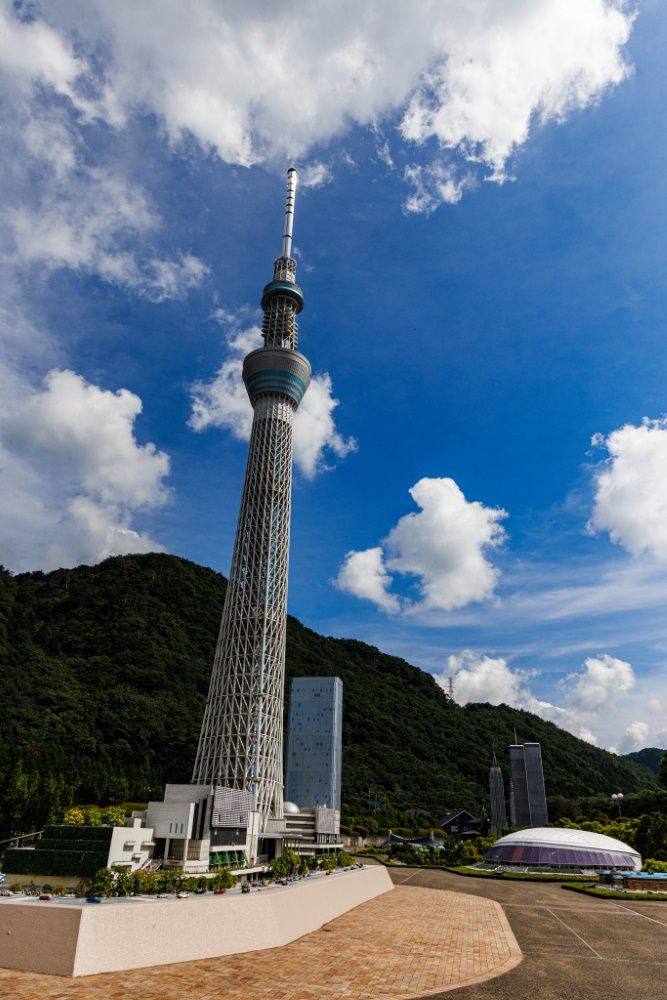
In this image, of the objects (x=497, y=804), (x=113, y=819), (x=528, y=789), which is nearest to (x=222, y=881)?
(x=113, y=819)

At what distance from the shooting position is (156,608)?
138m

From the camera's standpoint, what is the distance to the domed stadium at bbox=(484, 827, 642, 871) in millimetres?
54406

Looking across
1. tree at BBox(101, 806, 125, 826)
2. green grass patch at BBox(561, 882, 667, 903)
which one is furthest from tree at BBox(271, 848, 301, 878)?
green grass patch at BBox(561, 882, 667, 903)

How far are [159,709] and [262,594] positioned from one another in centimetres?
6044

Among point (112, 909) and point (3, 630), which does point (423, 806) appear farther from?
point (112, 909)

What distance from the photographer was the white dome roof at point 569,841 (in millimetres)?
55781

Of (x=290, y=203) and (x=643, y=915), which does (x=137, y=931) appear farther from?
(x=290, y=203)

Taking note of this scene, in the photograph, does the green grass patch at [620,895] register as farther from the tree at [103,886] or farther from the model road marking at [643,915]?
the tree at [103,886]

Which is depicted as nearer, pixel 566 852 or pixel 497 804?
pixel 566 852

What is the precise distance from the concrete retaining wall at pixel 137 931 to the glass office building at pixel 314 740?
71760 mm

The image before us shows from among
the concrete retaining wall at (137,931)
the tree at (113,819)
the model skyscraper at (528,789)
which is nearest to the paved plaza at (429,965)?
the concrete retaining wall at (137,931)

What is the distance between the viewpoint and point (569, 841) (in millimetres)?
56719

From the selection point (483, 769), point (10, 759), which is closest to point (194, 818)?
point (10, 759)

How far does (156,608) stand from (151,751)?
140ft
